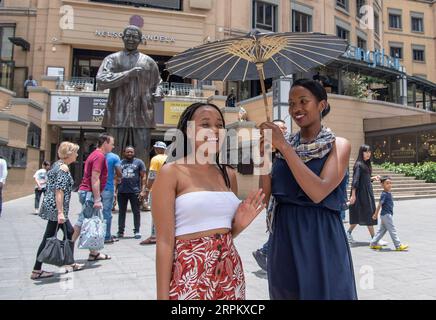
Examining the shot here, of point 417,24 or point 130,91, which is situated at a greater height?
point 417,24

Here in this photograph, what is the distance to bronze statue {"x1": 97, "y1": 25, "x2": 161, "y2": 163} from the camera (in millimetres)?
7156

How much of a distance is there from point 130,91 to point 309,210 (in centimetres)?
618

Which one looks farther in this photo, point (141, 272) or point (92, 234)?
point (92, 234)

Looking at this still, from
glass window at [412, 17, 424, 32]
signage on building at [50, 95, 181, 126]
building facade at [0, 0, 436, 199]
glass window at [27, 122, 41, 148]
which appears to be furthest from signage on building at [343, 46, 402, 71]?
glass window at [412, 17, 424, 32]

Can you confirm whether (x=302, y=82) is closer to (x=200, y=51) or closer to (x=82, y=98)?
(x=200, y=51)

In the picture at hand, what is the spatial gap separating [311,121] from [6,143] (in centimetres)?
1512

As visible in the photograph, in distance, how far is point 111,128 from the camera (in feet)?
24.6

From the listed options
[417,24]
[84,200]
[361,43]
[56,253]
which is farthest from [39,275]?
[417,24]

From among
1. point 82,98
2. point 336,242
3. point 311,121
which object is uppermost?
point 82,98

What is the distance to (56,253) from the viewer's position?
427cm

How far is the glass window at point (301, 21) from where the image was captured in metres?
28.0

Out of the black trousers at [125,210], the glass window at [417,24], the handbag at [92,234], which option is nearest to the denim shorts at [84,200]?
the handbag at [92,234]

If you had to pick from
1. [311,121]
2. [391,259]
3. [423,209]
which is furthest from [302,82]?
[423,209]

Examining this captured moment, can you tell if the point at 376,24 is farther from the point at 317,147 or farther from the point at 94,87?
the point at 317,147
